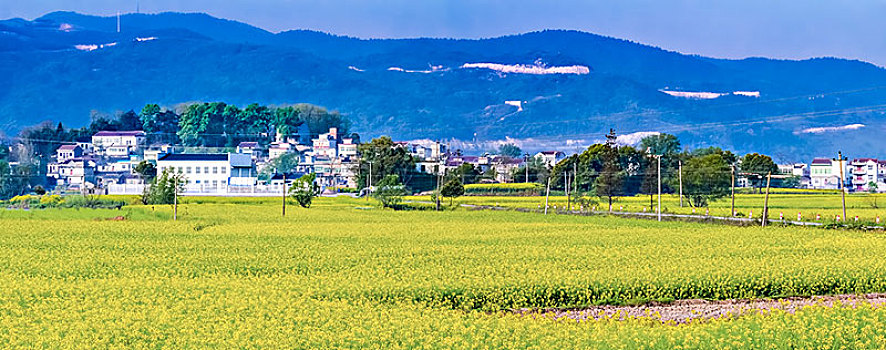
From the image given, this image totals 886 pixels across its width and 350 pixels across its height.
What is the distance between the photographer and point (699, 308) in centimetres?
2664

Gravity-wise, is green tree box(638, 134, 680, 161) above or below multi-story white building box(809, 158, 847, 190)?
above

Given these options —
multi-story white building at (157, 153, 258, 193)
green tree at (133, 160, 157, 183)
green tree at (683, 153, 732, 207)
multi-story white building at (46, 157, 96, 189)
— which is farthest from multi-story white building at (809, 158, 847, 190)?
multi-story white building at (46, 157, 96, 189)

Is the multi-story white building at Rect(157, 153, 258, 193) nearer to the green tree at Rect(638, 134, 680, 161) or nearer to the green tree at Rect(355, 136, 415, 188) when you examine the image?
the green tree at Rect(355, 136, 415, 188)

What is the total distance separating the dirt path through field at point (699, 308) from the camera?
81.4ft

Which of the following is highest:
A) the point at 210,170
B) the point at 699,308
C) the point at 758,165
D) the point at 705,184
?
the point at 758,165

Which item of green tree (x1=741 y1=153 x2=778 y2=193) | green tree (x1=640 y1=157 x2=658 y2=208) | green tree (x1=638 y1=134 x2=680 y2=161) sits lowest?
green tree (x1=640 y1=157 x2=658 y2=208)

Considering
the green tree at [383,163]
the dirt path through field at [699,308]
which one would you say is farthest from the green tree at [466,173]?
the dirt path through field at [699,308]

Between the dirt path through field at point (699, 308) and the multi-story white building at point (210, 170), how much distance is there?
122 m

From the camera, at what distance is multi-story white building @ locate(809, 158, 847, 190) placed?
620ft

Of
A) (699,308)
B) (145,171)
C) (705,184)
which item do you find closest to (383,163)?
(145,171)

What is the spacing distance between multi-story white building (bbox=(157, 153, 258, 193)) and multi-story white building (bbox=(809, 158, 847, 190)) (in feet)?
335

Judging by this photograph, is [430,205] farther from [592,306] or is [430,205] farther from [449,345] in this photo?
[449,345]

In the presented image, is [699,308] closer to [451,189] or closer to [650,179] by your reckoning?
[451,189]

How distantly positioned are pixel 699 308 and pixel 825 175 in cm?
17462
